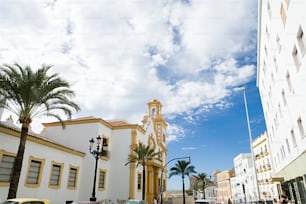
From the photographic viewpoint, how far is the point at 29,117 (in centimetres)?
A: 1456

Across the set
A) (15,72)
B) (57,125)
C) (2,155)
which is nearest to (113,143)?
(57,125)

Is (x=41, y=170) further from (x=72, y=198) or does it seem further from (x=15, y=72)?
(x=15, y=72)

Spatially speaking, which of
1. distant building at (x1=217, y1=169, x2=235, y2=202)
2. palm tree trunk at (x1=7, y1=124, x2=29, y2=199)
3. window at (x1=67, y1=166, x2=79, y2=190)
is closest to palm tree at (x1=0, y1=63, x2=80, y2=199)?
palm tree trunk at (x1=7, y1=124, x2=29, y2=199)

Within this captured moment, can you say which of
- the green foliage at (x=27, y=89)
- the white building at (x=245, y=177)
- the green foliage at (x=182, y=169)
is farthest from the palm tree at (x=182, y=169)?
the green foliage at (x=27, y=89)

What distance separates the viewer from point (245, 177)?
210ft

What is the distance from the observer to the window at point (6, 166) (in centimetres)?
1549

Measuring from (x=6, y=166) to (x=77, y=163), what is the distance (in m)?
9.05

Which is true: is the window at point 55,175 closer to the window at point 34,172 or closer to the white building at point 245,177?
the window at point 34,172

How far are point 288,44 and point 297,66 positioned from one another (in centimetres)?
152

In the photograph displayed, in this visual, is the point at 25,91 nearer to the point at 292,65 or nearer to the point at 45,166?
the point at 45,166

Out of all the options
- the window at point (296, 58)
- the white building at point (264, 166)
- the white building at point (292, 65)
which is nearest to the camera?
the white building at point (292, 65)

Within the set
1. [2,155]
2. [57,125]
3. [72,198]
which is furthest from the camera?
[57,125]

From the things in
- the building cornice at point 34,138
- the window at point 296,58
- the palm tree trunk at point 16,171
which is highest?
the window at point 296,58

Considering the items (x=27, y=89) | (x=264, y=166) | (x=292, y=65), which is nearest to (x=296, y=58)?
(x=292, y=65)
